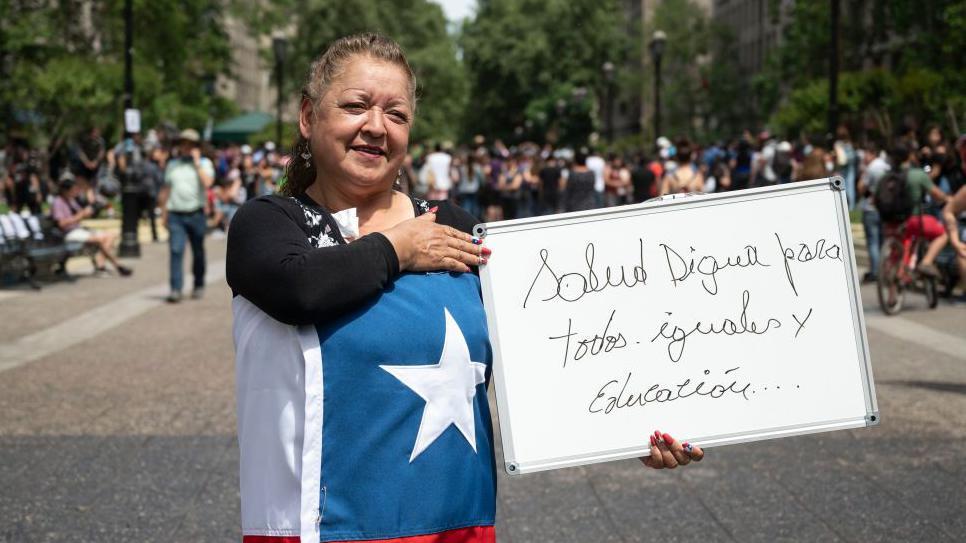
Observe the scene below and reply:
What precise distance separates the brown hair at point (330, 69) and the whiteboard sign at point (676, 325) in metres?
0.41

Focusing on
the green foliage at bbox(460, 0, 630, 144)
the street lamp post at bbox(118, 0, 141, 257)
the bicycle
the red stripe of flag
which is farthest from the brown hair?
the green foliage at bbox(460, 0, 630, 144)

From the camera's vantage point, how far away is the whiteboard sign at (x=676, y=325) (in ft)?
9.37

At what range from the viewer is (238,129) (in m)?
57.1

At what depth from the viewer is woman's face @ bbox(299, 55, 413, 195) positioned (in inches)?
109

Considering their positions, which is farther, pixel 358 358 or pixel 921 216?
pixel 921 216

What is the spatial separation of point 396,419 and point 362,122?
2.03 feet

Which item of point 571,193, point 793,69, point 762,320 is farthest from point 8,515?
point 793,69

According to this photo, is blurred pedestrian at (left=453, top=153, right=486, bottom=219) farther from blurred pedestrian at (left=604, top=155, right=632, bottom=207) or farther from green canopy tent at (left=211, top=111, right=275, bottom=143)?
green canopy tent at (left=211, top=111, right=275, bottom=143)

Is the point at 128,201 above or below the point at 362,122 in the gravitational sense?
above

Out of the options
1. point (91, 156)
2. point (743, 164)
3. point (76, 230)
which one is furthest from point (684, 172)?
point (91, 156)

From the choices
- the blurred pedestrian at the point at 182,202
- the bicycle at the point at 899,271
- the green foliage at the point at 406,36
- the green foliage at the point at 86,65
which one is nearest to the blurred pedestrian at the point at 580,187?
the bicycle at the point at 899,271

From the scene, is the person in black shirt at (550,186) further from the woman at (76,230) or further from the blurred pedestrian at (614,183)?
the woman at (76,230)

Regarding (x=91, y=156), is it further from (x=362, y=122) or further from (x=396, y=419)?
(x=396, y=419)

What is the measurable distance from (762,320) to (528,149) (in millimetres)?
29267
